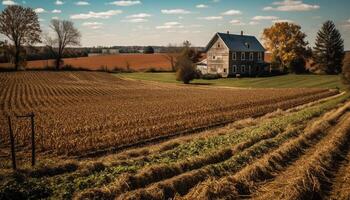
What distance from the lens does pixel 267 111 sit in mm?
31344

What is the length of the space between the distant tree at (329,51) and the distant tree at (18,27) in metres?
61.9

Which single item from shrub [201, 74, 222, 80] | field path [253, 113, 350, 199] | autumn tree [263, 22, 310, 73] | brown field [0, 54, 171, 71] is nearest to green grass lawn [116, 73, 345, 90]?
shrub [201, 74, 222, 80]

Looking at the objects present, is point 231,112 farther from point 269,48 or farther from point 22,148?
point 269,48

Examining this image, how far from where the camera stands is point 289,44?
7681cm

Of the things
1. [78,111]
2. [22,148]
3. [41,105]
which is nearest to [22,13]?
[41,105]

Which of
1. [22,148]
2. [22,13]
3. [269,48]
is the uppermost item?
[22,13]

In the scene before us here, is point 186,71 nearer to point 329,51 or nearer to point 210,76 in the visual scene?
point 210,76

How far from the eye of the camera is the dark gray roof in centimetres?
7462

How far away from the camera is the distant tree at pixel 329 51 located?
7406cm

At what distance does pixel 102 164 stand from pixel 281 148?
7.41 metres

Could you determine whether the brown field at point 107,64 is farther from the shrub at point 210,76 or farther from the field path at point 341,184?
the field path at point 341,184

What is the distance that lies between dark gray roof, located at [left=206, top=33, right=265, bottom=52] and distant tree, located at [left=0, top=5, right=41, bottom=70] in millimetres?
38965

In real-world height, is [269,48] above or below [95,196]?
above

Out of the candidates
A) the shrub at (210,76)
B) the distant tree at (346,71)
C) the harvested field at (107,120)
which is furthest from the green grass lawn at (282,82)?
the harvested field at (107,120)
